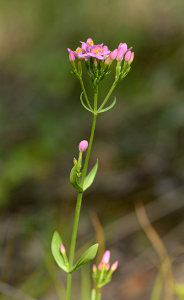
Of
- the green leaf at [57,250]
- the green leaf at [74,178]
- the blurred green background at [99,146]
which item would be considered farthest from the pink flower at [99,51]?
the blurred green background at [99,146]

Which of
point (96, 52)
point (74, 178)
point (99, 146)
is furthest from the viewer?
point (99, 146)

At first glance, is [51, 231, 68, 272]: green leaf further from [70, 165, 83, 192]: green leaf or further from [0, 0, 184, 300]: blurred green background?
[0, 0, 184, 300]: blurred green background

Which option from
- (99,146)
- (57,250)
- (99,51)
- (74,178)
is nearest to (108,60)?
(99,51)

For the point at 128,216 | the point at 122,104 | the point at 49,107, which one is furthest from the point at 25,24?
the point at 128,216

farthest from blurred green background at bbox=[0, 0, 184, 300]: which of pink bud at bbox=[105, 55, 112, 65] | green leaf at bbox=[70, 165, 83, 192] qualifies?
pink bud at bbox=[105, 55, 112, 65]

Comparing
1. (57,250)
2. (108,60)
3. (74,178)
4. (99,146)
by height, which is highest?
(108,60)

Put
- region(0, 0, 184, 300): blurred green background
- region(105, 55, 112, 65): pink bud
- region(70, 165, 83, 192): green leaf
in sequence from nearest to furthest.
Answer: region(70, 165, 83, 192): green leaf → region(105, 55, 112, 65): pink bud → region(0, 0, 184, 300): blurred green background

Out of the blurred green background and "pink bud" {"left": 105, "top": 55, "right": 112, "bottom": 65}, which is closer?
"pink bud" {"left": 105, "top": 55, "right": 112, "bottom": 65}

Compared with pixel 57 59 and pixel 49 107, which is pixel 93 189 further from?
pixel 57 59

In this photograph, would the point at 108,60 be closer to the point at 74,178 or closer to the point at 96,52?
the point at 96,52
